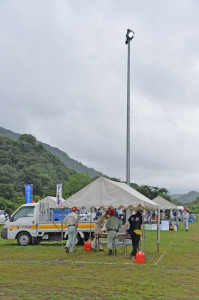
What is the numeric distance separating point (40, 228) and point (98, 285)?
31.1 ft

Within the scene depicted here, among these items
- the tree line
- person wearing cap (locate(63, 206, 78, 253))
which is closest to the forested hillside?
the tree line

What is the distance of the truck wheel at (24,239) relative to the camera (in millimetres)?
17500

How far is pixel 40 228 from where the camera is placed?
1748 centimetres

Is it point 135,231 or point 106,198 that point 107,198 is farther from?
point 135,231

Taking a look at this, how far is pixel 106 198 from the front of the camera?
13086 mm

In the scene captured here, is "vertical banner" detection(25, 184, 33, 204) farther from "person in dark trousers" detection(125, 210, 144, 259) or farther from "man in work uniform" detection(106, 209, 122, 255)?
"person in dark trousers" detection(125, 210, 144, 259)

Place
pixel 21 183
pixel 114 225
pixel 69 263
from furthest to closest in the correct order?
pixel 21 183, pixel 114 225, pixel 69 263

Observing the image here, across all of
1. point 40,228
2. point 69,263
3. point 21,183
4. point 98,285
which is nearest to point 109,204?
point 69,263

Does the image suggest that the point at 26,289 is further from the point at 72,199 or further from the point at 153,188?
the point at 153,188

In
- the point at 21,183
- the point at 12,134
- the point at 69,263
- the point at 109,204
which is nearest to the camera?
the point at 69,263

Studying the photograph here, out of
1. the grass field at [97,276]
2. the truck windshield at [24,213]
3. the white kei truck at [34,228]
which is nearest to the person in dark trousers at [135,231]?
the grass field at [97,276]

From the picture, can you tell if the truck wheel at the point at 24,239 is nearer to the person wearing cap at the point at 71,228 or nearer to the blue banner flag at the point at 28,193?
the person wearing cap at the point at 71,228

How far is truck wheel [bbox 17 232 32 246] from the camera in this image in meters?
17.5

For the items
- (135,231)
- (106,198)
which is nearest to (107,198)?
(106,198)
